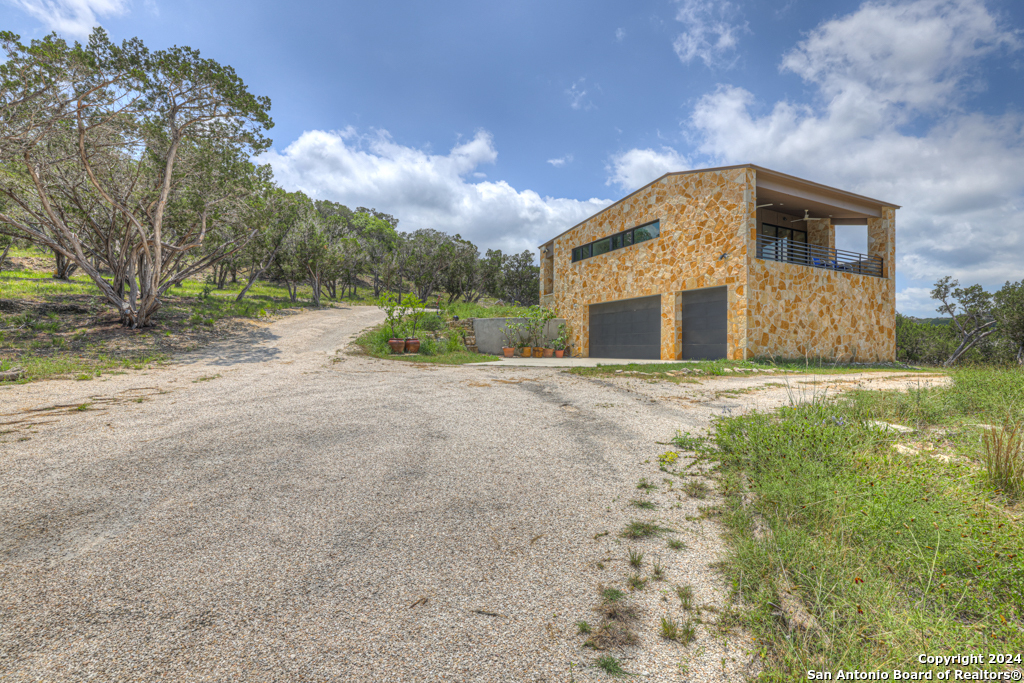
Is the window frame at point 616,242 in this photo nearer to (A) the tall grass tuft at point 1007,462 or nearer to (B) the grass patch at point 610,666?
(A) the tall grass tuft at point 1007,462

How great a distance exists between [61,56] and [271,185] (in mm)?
7617

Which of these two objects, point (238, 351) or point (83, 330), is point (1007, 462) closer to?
point (238, 351)

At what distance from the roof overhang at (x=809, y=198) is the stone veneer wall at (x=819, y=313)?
2.43m

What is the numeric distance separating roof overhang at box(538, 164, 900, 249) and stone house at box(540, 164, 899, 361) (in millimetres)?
41

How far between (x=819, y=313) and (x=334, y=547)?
51.9ft

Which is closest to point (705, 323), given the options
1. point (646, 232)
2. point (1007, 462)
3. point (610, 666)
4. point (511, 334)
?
point (646, 232)

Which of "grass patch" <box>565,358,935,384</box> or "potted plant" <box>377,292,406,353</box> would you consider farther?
"potted plant" <box>377,292,406,353</box>

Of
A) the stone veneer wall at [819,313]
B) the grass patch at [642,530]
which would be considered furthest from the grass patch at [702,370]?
the grass patch at [642,530]

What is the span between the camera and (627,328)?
642 inches

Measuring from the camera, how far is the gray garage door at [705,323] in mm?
12766

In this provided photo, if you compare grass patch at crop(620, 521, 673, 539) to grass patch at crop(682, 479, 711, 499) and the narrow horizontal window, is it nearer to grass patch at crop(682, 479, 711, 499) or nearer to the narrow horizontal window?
grass patch at crop(682, 479, 711, 499)

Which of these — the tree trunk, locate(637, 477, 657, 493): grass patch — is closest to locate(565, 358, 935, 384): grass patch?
locate(637, 477, 657, 493): grass patch

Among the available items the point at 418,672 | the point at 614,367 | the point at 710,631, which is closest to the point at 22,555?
the point at 418,672

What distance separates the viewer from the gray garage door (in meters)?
12.8
